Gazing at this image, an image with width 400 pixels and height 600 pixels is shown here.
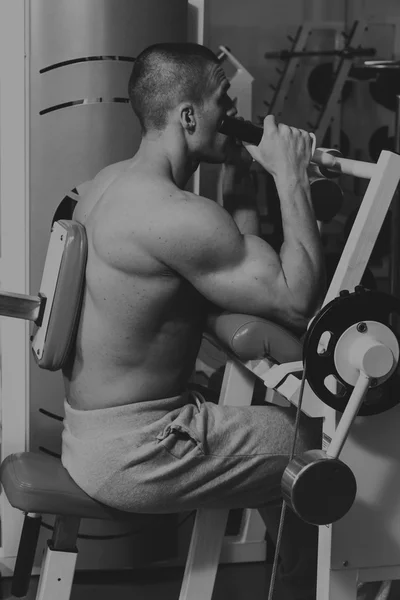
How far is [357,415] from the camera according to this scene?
173 cm

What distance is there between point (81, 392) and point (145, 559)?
81cm

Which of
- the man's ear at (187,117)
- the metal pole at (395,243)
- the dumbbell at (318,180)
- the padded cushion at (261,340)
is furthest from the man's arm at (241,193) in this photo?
the metal pole at (395,243)

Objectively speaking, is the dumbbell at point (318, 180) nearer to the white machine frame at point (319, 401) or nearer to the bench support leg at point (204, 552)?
the white machine frame at point (319, 401)

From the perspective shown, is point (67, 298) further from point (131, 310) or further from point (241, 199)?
point (241, 199)

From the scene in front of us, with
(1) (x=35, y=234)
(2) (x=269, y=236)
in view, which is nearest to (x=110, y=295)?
(1) (x=35, y=234)

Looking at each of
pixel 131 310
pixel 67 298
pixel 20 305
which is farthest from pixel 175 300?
pixel 20 305

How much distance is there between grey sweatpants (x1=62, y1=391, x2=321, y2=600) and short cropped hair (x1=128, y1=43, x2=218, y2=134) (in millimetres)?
592

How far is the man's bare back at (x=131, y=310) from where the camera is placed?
1.80 m

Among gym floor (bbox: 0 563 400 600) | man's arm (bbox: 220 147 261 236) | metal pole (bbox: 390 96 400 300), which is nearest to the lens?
man's arm (bbox: 220 147 261 236)

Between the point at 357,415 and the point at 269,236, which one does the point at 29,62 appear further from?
the point at 269,236

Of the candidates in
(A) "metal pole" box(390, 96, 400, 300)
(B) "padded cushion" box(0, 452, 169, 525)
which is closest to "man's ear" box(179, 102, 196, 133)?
(B) "padded cushion" box(0, 452, 169, 525)

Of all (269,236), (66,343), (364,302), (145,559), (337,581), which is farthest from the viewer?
(269,236)

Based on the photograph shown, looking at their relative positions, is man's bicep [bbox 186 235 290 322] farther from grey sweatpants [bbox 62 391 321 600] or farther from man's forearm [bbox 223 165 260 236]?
man's forearm [bbox 223 165 260 236]

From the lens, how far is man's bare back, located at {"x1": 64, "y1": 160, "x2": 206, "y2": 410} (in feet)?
5.91
